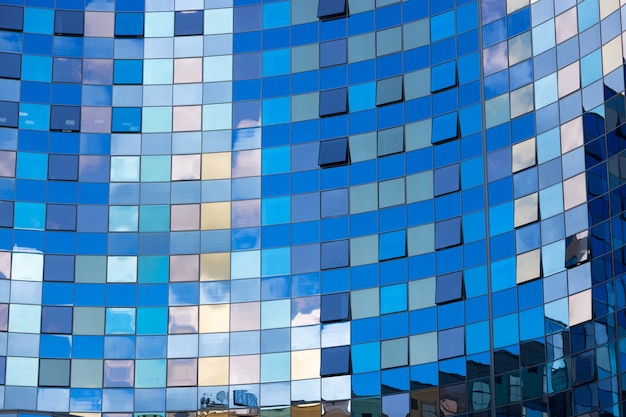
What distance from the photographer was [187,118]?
80250 millimetres

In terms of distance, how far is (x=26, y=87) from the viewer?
79.9m

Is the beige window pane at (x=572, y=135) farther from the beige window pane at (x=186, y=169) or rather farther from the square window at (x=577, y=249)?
the beige window pane at (x=186, y=169)

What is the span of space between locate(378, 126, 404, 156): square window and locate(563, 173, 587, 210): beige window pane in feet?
31.3

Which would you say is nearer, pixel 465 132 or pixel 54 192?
Result: pixel 465 132

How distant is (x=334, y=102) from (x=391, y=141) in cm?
384

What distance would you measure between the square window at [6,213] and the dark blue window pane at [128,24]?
34.0 ft

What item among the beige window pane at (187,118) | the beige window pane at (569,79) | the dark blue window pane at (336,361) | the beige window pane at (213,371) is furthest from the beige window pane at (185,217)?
the beige window pane at (569,79)

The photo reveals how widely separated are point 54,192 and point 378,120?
16.2 metres

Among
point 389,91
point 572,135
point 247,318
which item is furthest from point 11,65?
point 572,135

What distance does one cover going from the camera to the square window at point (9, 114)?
261ft

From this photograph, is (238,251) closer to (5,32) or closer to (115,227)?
(115,227)

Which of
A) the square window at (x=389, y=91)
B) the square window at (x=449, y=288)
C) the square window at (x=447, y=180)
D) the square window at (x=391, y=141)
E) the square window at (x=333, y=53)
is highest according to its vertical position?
the square window at (x=333, y=53)

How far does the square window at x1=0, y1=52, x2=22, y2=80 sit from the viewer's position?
79.9 metres

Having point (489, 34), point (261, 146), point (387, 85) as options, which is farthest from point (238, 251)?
point (489, 34)
